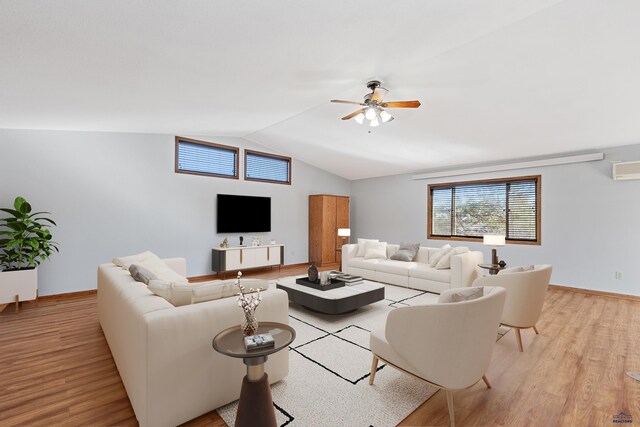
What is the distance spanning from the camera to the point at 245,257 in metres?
6.16

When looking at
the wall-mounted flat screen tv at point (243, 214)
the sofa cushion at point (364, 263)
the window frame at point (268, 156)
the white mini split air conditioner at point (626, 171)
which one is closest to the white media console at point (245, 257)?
the wall-mounted flat screen tv at point (243, 214)

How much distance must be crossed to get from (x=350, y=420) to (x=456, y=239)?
5.74 m

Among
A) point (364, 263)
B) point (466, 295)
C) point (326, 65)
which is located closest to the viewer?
point (466, 295)

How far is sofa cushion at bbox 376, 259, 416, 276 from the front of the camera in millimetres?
5188

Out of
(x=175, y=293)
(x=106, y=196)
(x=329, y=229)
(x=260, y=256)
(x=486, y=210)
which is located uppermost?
(x=106, y=196)

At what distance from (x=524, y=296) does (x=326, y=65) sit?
3.01m

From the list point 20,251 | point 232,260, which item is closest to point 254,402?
point 20,251

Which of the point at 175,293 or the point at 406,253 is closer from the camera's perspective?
the point at 175,293

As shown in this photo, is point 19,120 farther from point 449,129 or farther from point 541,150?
point 541,150

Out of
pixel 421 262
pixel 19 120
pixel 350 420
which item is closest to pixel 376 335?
pixel 350 420

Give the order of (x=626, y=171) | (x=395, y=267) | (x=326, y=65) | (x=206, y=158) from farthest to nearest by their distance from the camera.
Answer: (x=206, y=158) < (x=395, y=267) < (x=626, y=171) < (x=326, y=65)

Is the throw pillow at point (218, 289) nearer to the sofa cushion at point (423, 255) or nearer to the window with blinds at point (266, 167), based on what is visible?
the sofa cushion at point (423, 255)

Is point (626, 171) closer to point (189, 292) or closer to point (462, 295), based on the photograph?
point (462, 295)

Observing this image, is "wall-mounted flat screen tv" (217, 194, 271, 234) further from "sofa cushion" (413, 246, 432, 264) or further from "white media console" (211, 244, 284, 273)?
"sofa cushion" (413, 246, 432, 264)
